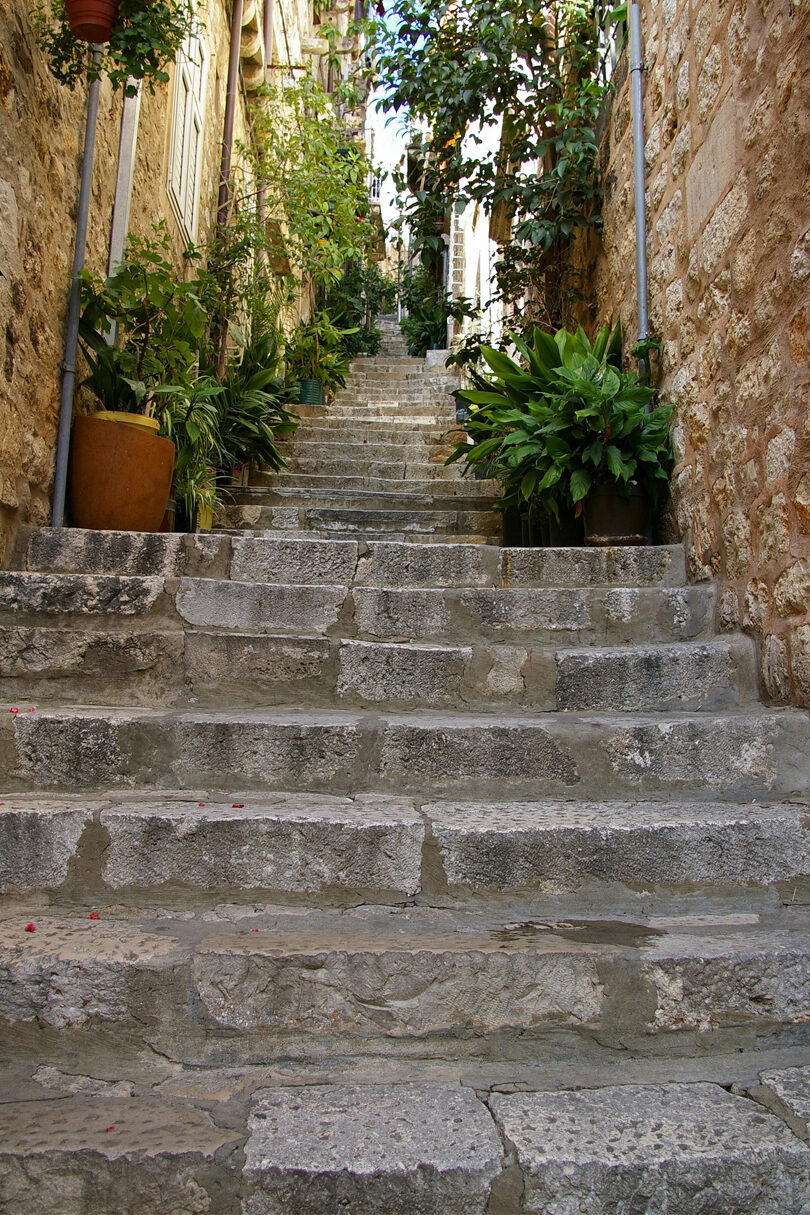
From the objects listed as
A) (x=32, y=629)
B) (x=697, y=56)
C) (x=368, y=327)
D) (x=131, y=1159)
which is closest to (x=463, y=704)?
(x=32, y=629)

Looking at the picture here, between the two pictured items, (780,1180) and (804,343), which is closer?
(780,1180)

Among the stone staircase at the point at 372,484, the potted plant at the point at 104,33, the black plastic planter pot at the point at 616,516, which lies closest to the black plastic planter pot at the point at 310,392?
the stone staircase at the point at 372,484

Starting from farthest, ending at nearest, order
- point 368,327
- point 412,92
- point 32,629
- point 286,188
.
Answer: point 368,327 → point 286,188 → point 412,92 → point 32,629

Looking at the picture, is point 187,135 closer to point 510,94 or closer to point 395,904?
point 510,94

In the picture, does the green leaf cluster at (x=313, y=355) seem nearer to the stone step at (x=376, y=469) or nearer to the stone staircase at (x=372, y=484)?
the stone staircase at (x=372, y=484)

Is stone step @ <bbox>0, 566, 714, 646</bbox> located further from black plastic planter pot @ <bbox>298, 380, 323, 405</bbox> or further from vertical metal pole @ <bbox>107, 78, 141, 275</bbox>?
black plastic planter pot @ <bbox>298, 380, 323, 405</bbox>

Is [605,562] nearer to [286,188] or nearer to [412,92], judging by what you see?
[412,92]

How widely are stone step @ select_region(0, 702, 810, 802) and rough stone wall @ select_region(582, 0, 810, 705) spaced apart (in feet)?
0.70

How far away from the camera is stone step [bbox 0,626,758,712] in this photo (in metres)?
2.09

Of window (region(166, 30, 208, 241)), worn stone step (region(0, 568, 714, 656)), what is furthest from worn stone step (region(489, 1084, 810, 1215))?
window (region(166, 30, 208, 241))

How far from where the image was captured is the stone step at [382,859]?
158 cm

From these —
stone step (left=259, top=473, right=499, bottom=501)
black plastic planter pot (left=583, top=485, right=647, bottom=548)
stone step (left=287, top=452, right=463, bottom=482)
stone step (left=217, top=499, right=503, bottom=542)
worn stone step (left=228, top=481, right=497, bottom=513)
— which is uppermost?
stone step (left=287, top=452, right=463, bottom=482)

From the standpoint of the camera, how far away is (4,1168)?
1.10 metres

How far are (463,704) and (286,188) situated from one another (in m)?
4.47
